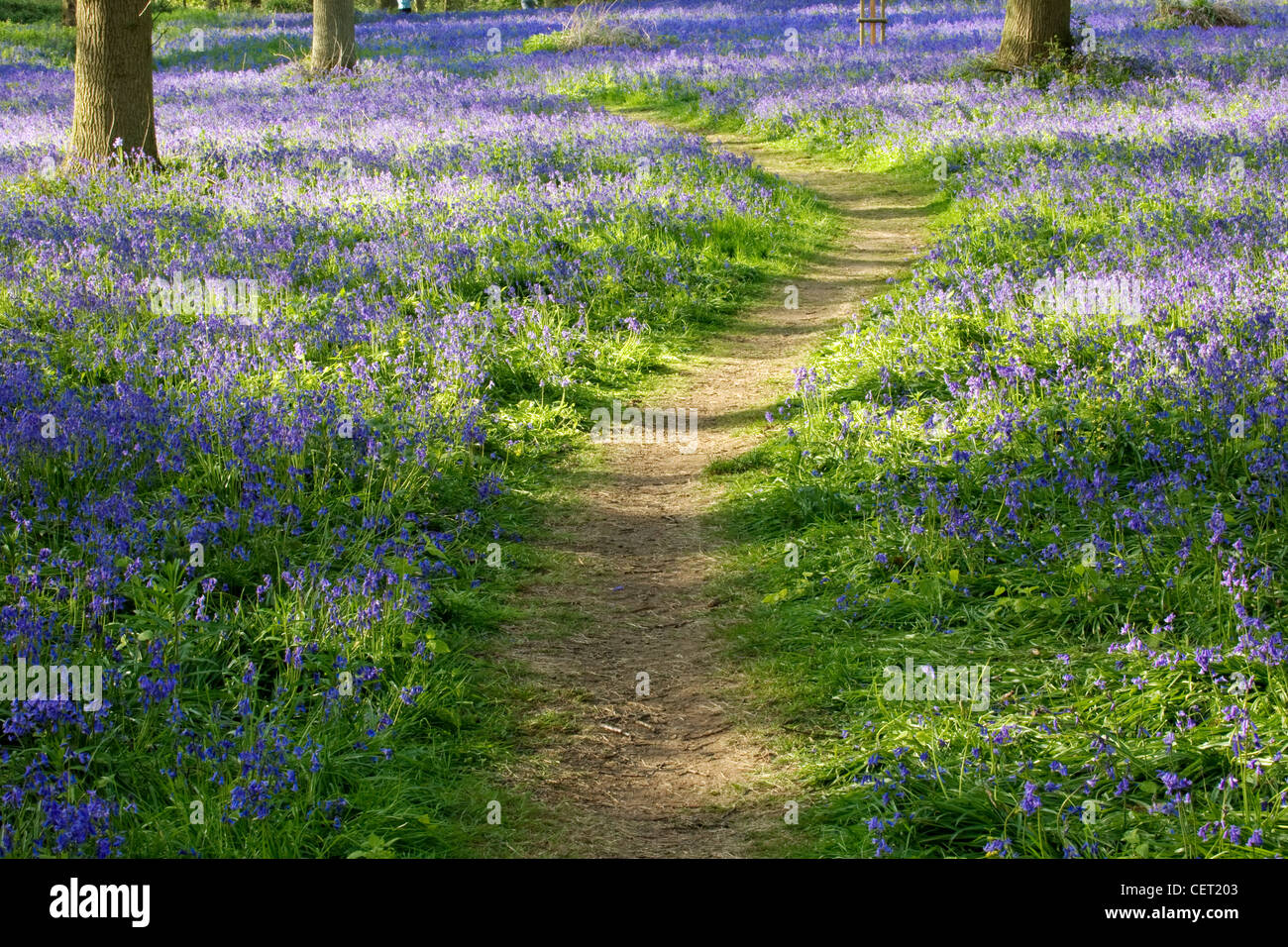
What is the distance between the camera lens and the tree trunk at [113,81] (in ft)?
40.1

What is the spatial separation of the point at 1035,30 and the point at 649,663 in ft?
54.3

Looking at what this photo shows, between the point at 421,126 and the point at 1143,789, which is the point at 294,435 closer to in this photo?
the point at 1143,789

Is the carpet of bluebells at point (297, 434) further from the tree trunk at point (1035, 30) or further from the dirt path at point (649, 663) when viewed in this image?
the tree trunk at point (1035, 30)

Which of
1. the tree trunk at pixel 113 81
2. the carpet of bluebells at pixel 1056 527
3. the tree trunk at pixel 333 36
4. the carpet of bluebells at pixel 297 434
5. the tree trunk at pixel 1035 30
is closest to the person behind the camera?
the carpet of bluebells at pixel 1056 527

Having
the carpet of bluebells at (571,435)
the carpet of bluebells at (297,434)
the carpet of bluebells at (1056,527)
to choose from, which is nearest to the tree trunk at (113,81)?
the carpet of bluebells at (297,434)

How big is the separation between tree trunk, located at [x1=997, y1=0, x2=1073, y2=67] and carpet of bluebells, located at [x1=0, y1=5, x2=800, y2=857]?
6696 mm

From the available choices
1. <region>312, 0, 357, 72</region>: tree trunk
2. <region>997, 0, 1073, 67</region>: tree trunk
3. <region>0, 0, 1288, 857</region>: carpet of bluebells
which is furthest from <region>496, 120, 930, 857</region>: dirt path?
<region>312, 0, 357, 72</region>: tree trunk

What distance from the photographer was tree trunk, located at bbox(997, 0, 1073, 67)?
18.1 m

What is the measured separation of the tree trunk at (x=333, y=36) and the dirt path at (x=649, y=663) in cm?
1846

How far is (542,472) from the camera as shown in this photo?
7285mm

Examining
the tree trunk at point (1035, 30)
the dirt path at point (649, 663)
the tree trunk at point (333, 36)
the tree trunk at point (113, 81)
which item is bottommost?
the dirt path at point (649, 663)

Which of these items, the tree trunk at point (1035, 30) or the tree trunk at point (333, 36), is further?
the tree trunk at point (333, 36)

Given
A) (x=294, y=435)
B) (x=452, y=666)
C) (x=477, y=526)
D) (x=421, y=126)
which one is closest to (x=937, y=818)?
(x=452, y=666)

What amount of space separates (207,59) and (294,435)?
2649 cm
